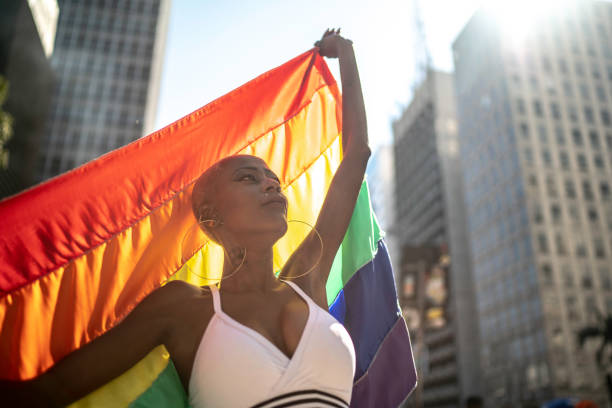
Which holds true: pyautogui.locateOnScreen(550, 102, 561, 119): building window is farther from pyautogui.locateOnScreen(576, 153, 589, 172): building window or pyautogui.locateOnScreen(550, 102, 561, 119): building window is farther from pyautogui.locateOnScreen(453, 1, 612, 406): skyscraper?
pyautogui.locateOnScreen(576, 153, 589, 172): building window

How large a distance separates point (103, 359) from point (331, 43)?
7.50 ft

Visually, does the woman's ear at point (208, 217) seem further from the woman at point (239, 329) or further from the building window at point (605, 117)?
the building window at point (605, 117)

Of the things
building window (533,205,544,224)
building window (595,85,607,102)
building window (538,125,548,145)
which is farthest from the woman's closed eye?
building window (595,85,607,102)

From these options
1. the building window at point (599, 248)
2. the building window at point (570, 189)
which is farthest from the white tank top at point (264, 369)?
the building window at point (570, 189)

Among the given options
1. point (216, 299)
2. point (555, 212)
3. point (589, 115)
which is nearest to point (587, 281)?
point (555, 212)

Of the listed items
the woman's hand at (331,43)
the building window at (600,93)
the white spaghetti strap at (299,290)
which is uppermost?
the building window at (600,93)

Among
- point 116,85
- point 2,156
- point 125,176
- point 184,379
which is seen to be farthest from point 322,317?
point 116,85

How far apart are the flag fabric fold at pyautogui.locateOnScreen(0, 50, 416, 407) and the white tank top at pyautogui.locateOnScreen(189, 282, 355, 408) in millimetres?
331

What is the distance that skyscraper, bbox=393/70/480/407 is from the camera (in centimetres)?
8219

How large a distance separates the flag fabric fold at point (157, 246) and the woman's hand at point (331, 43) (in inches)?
7.6

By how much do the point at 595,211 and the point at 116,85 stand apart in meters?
62.7

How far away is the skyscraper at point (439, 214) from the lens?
8219cm

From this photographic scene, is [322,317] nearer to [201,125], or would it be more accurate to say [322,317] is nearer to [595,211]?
[201,125]

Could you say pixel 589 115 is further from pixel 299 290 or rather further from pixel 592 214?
pixel 299 290
